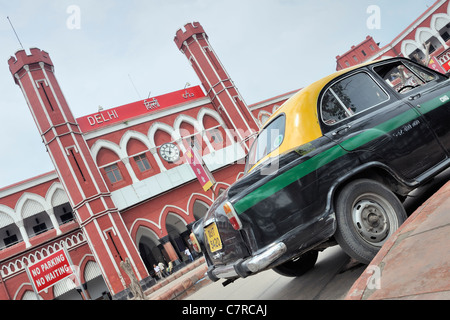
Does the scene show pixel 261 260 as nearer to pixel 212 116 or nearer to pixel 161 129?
pixel 161 129

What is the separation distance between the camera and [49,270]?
10219mm

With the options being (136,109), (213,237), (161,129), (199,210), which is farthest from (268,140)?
(199,210)

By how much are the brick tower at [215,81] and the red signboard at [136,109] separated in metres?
1.26

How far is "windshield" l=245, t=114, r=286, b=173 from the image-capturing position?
3.40 m

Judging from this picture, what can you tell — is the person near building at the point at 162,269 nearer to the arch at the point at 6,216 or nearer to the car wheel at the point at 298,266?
the arch at the point at 6,216

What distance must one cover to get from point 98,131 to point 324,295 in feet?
65.8

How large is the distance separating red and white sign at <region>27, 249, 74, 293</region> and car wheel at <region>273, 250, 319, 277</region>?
868 cm

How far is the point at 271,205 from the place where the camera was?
2588 mm

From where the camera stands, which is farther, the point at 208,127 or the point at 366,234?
the point at 208,127

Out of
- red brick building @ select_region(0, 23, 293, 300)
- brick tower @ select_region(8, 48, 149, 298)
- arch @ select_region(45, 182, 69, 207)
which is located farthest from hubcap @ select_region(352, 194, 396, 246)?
arch @ select_region(45, 182, 69, 207)
